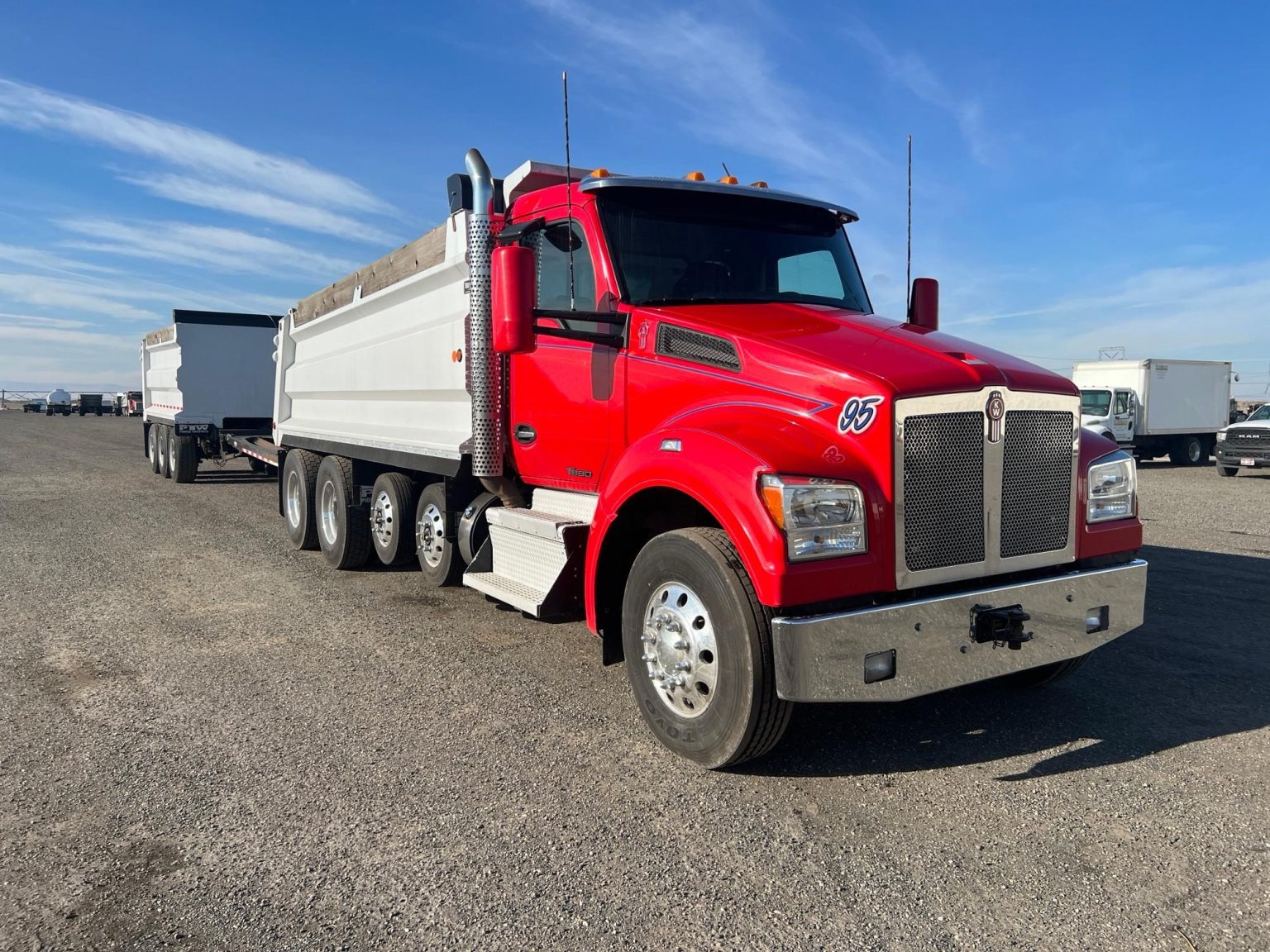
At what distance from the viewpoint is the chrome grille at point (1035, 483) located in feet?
12.5

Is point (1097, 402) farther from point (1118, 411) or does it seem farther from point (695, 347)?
point (695, 347)

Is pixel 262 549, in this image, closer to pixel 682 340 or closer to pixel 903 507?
pixel 682 340

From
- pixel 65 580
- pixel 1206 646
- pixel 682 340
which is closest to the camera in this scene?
pixel 682 340

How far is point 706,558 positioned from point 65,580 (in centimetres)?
641

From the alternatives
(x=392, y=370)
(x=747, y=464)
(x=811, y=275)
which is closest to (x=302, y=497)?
(x=392, y=370)

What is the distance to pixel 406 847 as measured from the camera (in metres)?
3.14

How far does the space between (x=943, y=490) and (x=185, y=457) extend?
1583cm

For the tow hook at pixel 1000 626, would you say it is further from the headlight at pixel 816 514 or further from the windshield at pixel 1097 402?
the windshield at pixel 1097 402

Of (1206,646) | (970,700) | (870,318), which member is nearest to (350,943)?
(970,700)

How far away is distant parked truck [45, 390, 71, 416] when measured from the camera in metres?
62.2

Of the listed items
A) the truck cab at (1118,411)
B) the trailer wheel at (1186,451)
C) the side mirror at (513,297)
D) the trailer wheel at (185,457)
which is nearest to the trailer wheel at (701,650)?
the side mirror at (513,297)

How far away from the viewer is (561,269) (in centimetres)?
506

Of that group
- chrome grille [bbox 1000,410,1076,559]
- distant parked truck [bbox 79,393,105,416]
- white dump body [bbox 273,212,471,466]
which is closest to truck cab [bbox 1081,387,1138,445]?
white dump body [bbox 273,212,471,466]

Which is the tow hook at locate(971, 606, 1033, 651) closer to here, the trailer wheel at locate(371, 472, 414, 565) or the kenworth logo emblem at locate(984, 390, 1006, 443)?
the kenworth logo emblem at locate(984, 390, 1006, 443)
